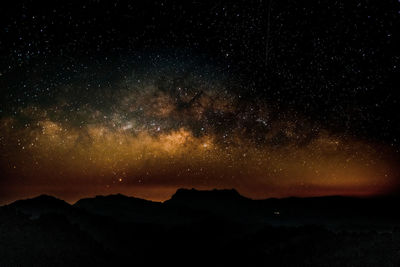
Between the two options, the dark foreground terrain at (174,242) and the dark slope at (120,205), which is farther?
the dark slope at (120,205)

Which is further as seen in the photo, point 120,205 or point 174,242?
point 120,205

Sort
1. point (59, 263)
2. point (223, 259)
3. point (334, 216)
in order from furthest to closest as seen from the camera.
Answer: point (334, 216) → point (223, 259) → point (59, 263)

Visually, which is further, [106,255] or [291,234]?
[291,234]

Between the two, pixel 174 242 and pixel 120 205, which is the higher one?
pixel 120 205

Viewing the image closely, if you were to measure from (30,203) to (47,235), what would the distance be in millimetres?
63530

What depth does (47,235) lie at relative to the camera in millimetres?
41750

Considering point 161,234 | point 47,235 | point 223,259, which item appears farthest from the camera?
point 161,234

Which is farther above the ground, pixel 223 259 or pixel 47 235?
pixel 47 235

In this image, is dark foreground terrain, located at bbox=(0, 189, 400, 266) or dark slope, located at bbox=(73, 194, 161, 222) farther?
dark slope, located at bbox=(73, 194, 161, 222)

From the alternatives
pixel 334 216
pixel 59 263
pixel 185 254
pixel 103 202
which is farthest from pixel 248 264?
pixel 334 216

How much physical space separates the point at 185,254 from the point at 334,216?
143858 millimetres

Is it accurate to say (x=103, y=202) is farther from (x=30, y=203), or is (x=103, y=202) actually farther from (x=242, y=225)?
(x=242, y=225)

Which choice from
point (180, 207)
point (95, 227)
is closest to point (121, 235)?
point (95, 227)

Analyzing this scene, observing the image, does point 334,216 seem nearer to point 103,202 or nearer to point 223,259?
point 103,202
